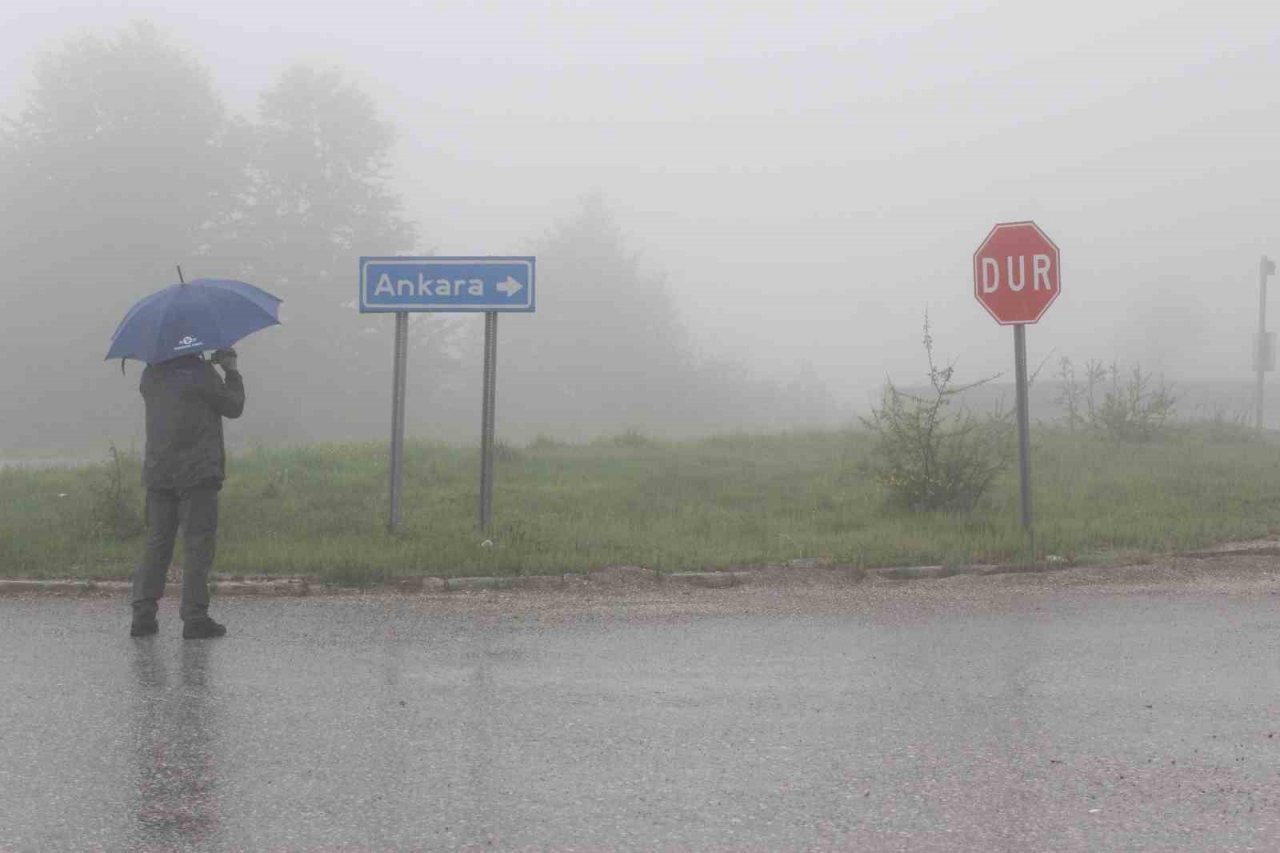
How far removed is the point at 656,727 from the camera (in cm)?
536

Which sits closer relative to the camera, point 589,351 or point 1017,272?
point 1017,272

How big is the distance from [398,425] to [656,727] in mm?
6642

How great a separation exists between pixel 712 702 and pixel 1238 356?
90.6 metres

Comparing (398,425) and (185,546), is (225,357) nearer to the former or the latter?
(185,546)

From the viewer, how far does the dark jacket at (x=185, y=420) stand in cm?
764

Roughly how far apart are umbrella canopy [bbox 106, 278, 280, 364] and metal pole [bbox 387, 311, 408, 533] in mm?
3214

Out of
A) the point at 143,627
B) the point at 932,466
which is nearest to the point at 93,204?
the point at 932,466

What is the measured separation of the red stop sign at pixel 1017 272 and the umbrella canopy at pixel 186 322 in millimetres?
6393

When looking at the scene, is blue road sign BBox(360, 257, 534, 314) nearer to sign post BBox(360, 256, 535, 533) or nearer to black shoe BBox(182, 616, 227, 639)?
sign post BBox(360, 256, 535, 533)

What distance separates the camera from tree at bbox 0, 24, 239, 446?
116 ft

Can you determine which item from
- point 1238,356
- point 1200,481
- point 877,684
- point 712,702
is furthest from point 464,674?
point 1238,356

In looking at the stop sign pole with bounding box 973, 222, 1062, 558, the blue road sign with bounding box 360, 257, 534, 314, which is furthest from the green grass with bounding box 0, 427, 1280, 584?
the blue road sign with bounding box 360, 257, 534, 314

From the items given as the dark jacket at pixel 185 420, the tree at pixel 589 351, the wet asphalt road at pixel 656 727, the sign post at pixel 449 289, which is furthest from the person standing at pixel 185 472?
the tree at pixel 589 351

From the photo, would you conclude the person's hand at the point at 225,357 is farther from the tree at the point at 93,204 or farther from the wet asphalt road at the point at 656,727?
the tree at the point at 93,204
